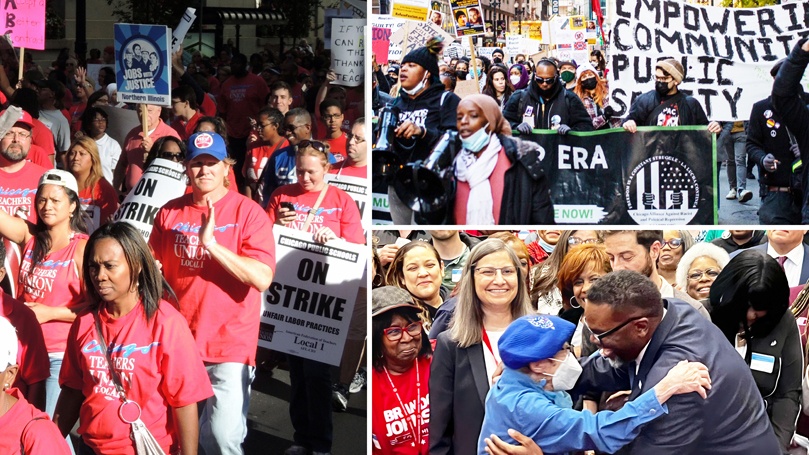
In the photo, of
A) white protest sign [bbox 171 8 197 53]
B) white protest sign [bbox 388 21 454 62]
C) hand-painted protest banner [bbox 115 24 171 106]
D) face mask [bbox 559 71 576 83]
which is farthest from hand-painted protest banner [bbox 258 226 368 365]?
face mask [bbox 559 71 576 83]

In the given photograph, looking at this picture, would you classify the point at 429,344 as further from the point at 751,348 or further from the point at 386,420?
the point at 751,348

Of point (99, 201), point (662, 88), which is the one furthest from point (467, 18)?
point (99, 201)

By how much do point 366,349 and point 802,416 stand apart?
7.43 ft

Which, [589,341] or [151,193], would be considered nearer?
[589,341]

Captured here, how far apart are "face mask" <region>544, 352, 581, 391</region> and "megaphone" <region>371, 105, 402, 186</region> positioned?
192 centimetres

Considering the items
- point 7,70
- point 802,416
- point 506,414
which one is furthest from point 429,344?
point 7,70

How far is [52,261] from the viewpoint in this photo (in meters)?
4.31

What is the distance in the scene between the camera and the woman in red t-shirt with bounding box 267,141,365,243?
14.4 feet

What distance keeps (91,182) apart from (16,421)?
1403mm

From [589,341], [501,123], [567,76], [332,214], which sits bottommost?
[589,341]

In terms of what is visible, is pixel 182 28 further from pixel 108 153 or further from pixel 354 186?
pixel 354 186

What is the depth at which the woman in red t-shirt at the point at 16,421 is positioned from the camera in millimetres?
3930

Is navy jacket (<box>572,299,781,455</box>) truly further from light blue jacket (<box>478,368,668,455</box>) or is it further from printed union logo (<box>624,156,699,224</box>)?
printed union logo (<box>624,156,699,224</box>)

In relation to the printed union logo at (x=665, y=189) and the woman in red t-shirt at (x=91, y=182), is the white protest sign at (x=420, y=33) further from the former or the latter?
the woman in red t-shirt at (x=91, y=182)
